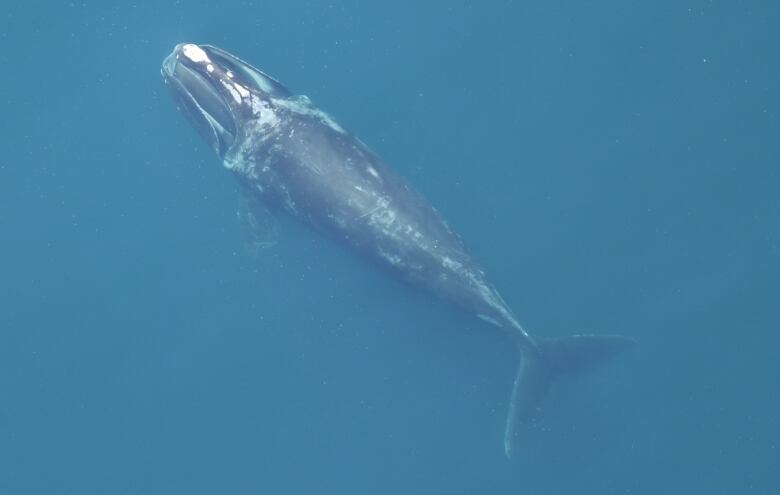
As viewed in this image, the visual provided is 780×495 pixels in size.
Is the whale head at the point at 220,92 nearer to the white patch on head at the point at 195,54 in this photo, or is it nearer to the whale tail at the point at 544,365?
the white patch on head at the point at 195,54

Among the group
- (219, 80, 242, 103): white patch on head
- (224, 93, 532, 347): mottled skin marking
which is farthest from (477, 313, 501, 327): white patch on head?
(219, 80, 242, 103): white patch on head

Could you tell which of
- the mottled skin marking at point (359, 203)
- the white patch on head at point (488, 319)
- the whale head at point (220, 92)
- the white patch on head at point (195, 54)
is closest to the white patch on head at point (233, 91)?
the whale head at point (220, 92)

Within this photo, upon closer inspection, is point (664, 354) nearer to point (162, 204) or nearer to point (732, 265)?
point (732, 265)

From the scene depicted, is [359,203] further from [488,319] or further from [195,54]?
[195,54]

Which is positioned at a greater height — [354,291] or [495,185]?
[495,185]

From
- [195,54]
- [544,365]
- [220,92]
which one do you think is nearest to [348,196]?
[220,92]

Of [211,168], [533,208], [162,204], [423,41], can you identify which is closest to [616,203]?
[533,208]
